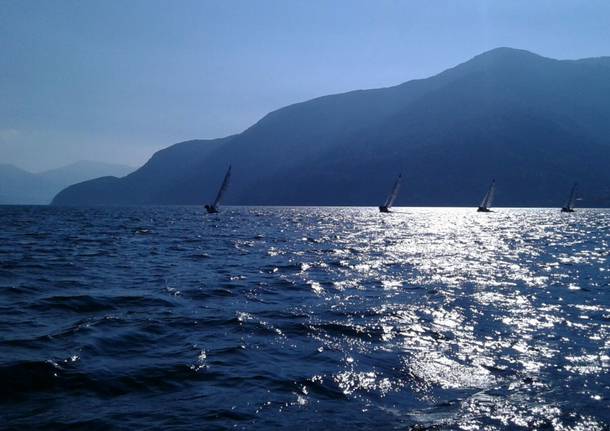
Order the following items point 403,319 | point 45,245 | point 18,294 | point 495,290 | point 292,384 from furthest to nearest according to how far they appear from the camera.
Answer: point 45,245 → point 495,290 → point 18,294 → point 403,319 → point 292,384

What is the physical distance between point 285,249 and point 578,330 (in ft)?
90.3

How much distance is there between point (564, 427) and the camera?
8016 mm

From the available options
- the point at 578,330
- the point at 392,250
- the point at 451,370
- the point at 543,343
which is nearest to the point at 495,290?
the point at 578,330

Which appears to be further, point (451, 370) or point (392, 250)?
point (392, 250)

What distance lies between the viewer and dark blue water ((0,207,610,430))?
831cm

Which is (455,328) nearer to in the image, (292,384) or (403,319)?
(403,319)

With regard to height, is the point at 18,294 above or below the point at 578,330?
above

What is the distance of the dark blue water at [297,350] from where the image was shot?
8312 millimetres

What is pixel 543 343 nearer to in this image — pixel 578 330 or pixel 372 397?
pixel 578 330

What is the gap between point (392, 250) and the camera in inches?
1609

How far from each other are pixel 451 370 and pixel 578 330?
6.79 metres

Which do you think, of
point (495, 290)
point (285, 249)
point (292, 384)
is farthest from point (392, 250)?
point (292, 384)

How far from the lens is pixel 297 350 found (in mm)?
12172

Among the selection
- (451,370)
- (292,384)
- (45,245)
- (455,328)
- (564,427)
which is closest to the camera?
(564,427)
